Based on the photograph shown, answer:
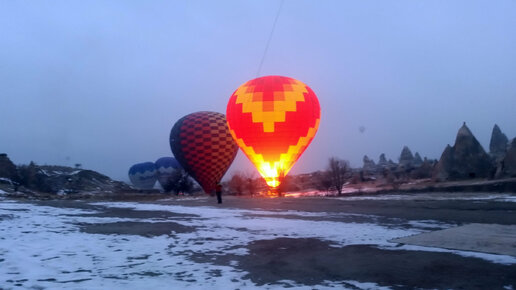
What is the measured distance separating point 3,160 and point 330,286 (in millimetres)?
60132

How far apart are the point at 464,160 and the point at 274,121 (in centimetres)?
2061

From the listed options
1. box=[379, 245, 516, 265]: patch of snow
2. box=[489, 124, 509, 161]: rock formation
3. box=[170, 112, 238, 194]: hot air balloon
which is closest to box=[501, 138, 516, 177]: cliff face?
box=[170, 112, 238, 194]: hot air balloon

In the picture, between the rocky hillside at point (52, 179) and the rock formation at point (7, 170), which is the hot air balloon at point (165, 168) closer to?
the rocky hillside at point (52, 179)

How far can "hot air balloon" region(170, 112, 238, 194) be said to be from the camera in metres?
44.6

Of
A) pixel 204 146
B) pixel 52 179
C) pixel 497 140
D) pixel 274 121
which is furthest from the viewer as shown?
pixel 497 140

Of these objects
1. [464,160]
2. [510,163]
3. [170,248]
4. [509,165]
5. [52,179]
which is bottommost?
[170,248]

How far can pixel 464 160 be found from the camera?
40.8m

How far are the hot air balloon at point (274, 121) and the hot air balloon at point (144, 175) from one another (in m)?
48.2

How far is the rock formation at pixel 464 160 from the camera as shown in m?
40.3

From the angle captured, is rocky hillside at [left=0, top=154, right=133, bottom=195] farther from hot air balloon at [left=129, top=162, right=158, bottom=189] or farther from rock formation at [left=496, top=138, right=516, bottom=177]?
rock formation at [left=496, top=138, right=516, bottom=177]

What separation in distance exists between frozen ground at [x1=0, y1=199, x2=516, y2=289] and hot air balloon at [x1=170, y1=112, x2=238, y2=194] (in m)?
31.4

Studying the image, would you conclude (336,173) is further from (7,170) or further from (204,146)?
(7,170)

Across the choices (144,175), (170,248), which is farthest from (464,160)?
(144,175)

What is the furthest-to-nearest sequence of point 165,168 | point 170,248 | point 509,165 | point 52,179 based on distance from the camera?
point 165,168, point 52,179, point 509,165, point 170,248
